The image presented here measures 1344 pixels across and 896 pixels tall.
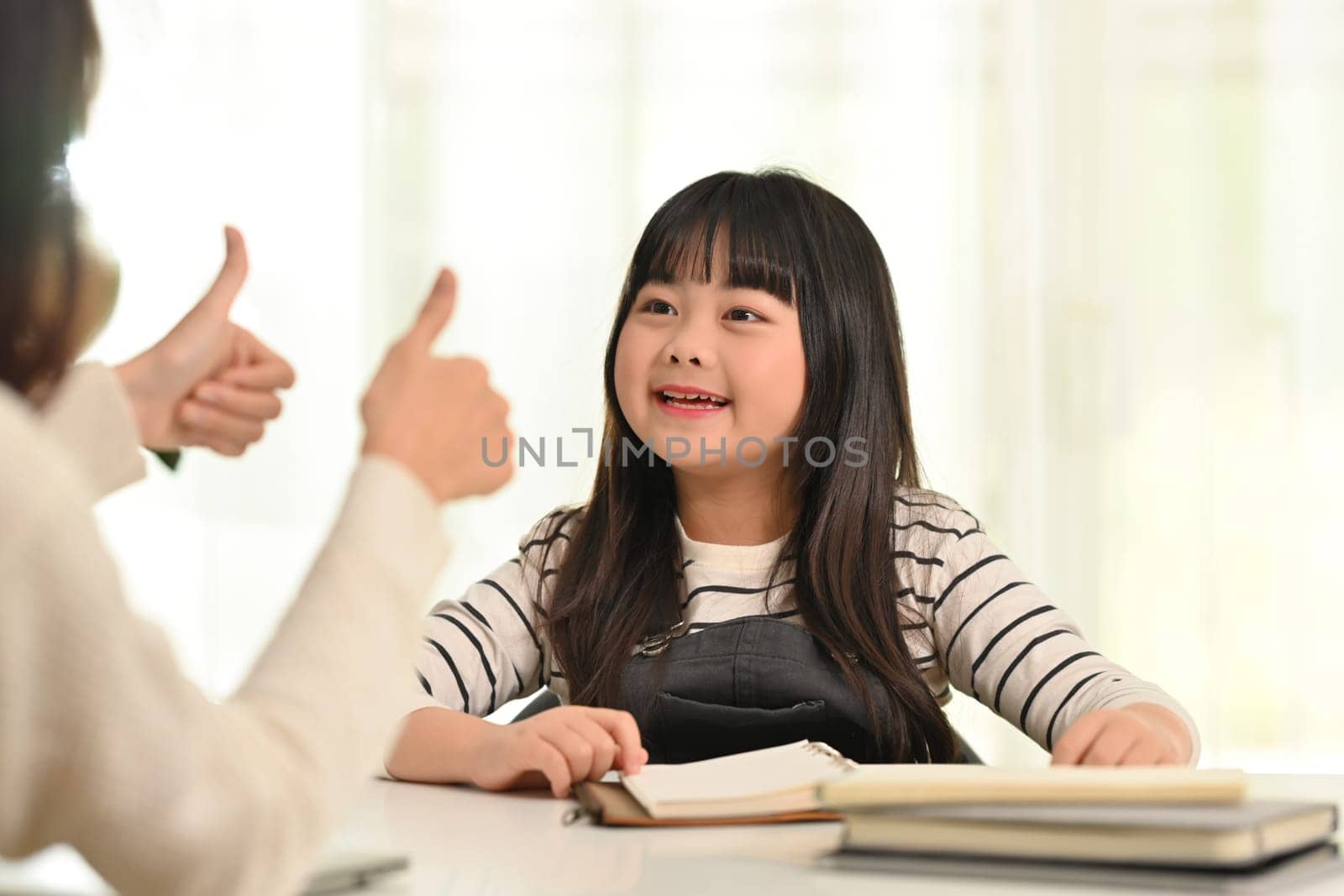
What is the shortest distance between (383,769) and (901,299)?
5.86 ft

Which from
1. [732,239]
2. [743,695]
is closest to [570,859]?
[743,695]

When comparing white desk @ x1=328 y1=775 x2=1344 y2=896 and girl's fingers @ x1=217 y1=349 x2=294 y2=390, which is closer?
white desk @ x1=328 y1=775 x2=1344 y2=896

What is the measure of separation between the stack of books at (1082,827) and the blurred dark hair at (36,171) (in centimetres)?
A: 46

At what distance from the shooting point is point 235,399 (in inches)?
36.9

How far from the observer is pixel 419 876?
0.76 m

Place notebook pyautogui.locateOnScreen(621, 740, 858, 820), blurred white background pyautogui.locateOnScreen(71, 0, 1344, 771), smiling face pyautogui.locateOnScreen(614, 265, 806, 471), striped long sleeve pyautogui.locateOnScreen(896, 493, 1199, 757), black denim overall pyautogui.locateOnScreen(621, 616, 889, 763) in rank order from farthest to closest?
blurred white background pyautogui.locateOnScreen(71, 0, 1344, 771) → smiling face pyautogui.locateOnScreen(614, 265, 806, 471) → black denim overall pyautogui.locateOnScreen(621, 616, 889, 763) → striped long sleeve pyautogui.locateOnScreen(896, 493, 1199, 757) → notebook pyautogui.locateOnScreen(621, 740, 858, 820)

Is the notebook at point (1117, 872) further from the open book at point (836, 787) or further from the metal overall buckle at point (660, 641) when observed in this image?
the metal overall buckle at point (660, 641)

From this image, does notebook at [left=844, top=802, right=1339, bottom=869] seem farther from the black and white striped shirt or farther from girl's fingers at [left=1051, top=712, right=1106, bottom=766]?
the black and white striped shirt

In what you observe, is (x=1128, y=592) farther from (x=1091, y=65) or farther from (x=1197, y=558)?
(x=1091, y=65)

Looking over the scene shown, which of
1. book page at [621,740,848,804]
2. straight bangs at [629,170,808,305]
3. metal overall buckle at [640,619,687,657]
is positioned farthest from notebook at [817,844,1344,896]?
straight bangs at [629,170,808,305]

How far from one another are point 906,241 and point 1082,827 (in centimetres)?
208

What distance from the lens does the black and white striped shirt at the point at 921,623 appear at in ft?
3.92

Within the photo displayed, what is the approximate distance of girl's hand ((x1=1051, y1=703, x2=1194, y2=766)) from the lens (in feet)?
3.14

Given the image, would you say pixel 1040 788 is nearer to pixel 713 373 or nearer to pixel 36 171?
pixel 36 171
